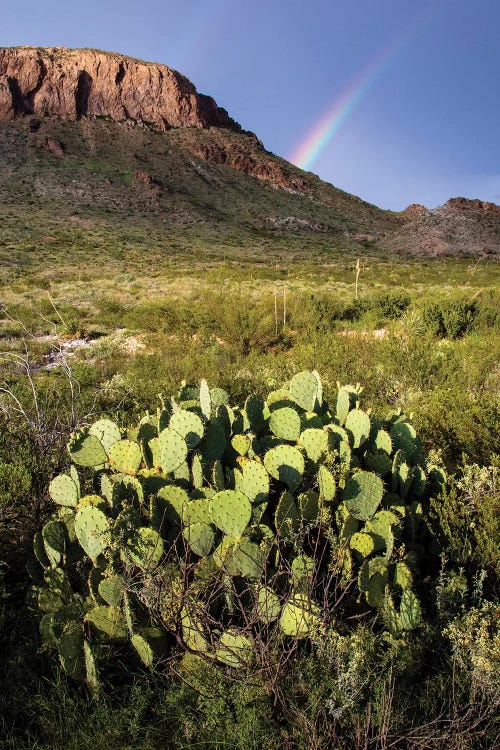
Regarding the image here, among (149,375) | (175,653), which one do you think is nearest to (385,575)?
(175,653)

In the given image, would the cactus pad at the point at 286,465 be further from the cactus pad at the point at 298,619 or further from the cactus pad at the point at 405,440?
the cactus pad at the point at 405,440

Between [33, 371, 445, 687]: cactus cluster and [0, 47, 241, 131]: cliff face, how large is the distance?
93.0 meters

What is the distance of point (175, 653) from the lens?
7.10 feet

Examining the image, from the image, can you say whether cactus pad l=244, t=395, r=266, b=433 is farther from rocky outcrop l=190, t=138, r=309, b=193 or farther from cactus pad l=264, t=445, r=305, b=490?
rocky outcrop l=190, t=138, r=309, b=193

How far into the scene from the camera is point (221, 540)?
2.38 meters

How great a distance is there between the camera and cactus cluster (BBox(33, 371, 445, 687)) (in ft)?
6.77

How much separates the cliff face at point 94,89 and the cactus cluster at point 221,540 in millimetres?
93005

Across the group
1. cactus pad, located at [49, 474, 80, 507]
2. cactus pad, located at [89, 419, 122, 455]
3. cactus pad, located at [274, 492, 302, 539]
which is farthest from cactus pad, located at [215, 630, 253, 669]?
cactus pad, located at [89, 419, 122, 455]

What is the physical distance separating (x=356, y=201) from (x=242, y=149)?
81.5 ft

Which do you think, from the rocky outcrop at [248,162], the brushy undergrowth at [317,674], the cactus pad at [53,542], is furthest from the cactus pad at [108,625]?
the rocky outcrop at [248,162]

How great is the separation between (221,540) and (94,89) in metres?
105

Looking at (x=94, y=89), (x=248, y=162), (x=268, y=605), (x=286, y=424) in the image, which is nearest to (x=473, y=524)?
(x=286, y=424)

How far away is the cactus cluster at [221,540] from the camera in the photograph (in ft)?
6.77

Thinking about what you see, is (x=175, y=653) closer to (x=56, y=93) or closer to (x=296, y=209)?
(x=296, y=209)
